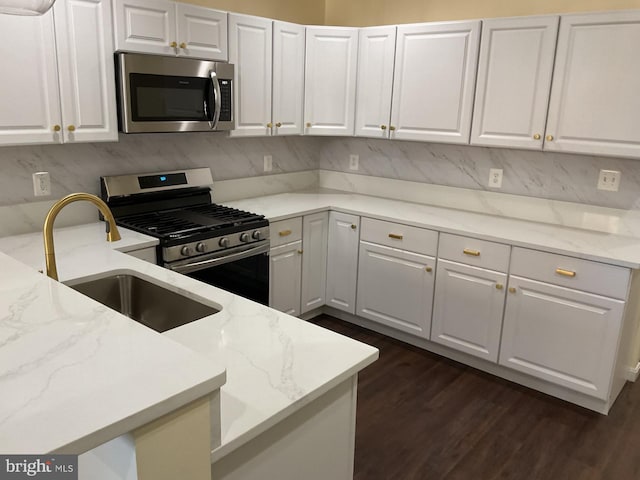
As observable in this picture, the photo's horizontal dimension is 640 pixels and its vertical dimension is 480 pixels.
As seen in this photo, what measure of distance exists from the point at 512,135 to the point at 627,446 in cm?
176

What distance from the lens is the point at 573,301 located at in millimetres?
2820

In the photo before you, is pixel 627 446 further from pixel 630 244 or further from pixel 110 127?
pixel 110 127

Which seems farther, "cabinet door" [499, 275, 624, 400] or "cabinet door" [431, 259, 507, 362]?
"cabinet door" [431, 259, 507, 362]

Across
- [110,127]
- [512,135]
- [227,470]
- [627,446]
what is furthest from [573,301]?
[110,127]

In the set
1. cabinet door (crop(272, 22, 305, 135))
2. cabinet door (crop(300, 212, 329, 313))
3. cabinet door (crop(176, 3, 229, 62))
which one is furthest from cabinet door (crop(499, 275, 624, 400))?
cabinet door (crop(176, 3, 229, 62))

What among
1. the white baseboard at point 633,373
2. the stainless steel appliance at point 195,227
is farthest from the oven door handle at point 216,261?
the white baseboard at point 633,373

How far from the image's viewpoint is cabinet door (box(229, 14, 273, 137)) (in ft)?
10.8

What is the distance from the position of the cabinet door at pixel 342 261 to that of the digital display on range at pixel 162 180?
1.06 m

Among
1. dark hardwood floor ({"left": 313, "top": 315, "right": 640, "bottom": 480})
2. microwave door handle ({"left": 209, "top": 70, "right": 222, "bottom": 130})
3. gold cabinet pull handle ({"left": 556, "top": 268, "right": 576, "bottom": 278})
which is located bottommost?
dark hardwood floor ({"left": 313, "top": 315, "right": 640, "bottom": 480})

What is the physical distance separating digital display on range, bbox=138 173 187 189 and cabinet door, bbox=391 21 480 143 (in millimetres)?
1471

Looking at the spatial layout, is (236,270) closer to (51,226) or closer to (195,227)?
(195,227)

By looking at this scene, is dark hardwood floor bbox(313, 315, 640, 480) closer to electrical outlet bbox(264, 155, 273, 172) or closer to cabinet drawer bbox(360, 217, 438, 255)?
cabinet drawer bbox(360, 217, 438, 255)

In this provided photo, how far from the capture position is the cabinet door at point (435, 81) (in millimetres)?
3277

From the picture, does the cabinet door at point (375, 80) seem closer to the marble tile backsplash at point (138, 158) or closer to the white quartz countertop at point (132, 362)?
the marble tile backsplash at point (138, 158)
